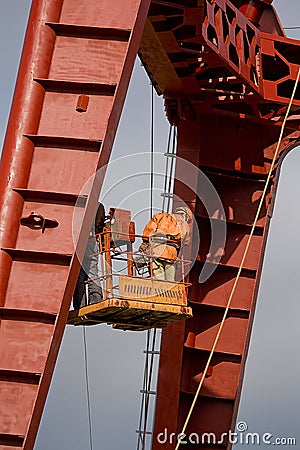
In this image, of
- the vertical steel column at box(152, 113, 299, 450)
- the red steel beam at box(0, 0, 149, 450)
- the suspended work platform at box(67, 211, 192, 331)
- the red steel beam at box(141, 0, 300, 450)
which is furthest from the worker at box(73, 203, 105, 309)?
the vertical steel column at box(152, 113, 299, 450)

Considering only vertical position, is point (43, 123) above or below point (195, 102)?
below

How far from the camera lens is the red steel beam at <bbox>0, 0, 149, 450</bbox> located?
428 inches

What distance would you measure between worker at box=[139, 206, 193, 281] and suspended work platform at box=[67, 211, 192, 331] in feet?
0.41

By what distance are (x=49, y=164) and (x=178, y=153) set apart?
26.3ft

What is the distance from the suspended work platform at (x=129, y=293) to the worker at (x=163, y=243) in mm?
124

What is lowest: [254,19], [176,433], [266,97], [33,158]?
[176,433]

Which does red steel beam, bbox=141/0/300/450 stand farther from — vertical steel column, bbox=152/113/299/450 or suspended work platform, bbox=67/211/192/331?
suspended work platform, bbox=67/211/192/331

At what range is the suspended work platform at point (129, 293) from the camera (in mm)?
13055

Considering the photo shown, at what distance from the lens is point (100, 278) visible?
13.0 meters

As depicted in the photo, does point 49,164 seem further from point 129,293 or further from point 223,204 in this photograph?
point 223,204

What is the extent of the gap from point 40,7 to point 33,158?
77.3 inches

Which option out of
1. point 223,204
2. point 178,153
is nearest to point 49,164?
point 178,153

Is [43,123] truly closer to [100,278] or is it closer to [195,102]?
[100,278]

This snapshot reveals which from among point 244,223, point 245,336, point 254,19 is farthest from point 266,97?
point 245,336
